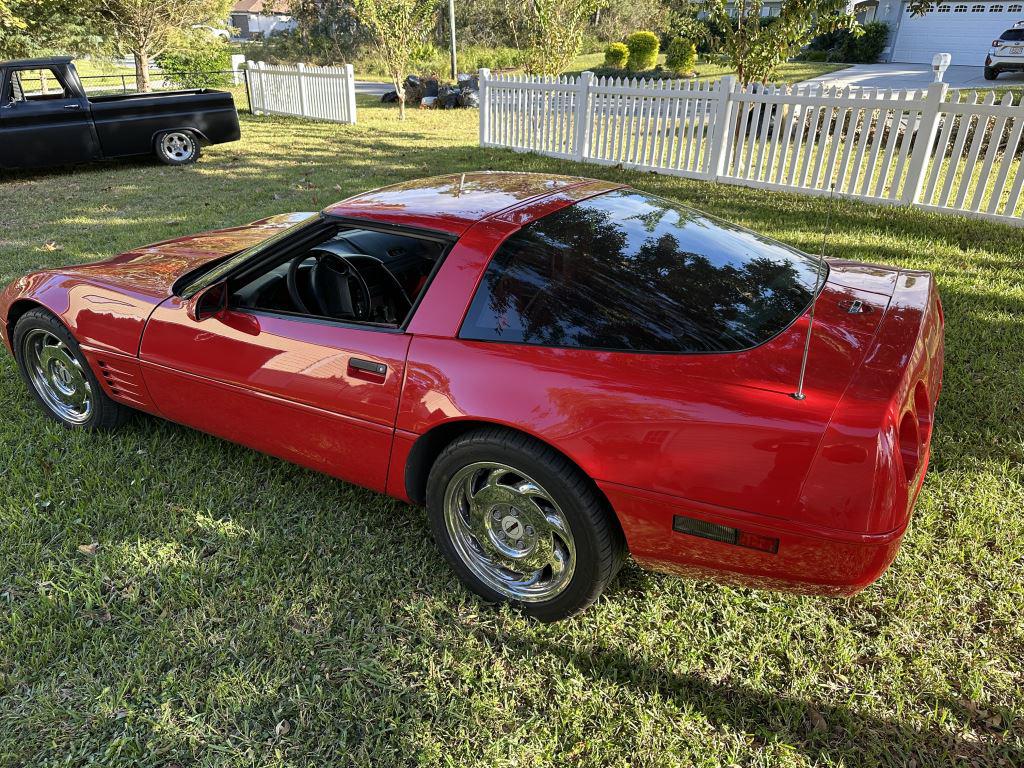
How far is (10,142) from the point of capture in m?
8.93

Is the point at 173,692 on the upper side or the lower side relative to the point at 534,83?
lower

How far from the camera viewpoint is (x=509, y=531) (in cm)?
231

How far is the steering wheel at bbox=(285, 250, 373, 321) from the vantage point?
2.63 m

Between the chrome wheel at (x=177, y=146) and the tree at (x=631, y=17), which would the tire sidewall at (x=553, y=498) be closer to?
A: the chrome wheel at (x=177, y=146)

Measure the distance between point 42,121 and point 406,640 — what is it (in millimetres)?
10259

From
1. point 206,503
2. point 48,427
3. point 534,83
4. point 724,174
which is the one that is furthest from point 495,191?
point 534,83

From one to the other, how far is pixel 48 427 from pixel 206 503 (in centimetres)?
130

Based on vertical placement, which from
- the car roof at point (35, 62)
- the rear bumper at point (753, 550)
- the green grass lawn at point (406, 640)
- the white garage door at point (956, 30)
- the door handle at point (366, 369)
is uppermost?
the white garage door at point (956, 30)

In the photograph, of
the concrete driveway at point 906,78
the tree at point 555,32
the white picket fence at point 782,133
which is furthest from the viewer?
the concrete driveway at point 906,78

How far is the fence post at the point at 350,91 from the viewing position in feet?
46.4

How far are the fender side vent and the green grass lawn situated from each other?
59cm

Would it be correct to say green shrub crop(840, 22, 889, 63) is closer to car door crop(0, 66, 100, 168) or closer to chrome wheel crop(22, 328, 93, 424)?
car door crop(0, 66, 100, 168)

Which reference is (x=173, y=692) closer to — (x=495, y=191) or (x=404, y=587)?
(x=404, y=587)

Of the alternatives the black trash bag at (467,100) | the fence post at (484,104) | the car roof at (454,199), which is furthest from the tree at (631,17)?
the car roof at (454,199)
